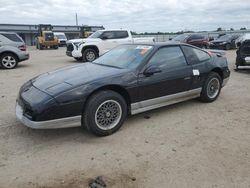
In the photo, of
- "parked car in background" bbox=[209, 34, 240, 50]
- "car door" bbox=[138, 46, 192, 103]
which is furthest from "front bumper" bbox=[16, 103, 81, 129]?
"parked car in background" bbox=[209, 34, 240, 50]

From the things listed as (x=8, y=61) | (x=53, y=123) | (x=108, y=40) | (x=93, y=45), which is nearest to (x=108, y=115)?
(x=53, y=123)

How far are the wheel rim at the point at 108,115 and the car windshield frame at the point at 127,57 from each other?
0.79m

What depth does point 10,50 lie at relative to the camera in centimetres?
1177

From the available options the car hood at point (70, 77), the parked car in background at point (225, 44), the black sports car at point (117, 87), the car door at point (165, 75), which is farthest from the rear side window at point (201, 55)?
the parked car in background at point (225, 44)

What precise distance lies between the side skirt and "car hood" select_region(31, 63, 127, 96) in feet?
2.19

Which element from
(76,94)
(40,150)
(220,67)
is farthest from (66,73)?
(220,67)

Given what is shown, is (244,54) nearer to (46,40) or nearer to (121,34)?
(121,34)

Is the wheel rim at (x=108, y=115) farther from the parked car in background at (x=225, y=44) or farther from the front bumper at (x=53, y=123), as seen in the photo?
the parked car in background at (x=225, y=44)

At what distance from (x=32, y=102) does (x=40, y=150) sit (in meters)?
0.70

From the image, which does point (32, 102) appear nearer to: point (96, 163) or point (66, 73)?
point (66, 73)

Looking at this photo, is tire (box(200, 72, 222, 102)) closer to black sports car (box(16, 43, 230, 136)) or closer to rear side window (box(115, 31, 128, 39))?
black sports car (box(16, 43, 230, 136))

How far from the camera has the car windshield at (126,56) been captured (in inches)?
193

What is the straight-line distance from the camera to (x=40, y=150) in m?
3.85

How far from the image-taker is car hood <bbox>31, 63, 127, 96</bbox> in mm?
4109
